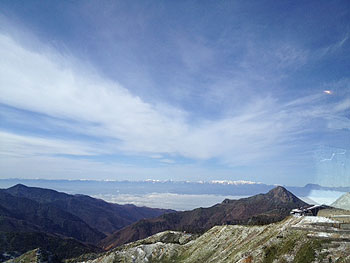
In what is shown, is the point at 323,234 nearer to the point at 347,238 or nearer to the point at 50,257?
the point at 347,238

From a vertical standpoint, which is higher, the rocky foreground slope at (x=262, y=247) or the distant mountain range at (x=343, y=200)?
the distant mountain range at (x=343, y=200)

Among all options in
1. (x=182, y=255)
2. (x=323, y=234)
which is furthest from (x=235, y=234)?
(x=323, y=234)

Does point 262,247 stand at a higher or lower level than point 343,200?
lower

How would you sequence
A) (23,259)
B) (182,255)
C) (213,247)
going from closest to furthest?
(213,247) → (182,255) → (23,259)

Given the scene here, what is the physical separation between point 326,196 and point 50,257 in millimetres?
221424

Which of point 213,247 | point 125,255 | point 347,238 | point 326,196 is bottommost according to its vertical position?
point 125,255

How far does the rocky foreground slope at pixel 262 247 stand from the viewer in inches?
2630

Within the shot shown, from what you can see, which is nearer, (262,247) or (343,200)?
(343,200)

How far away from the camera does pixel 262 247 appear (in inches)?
3263

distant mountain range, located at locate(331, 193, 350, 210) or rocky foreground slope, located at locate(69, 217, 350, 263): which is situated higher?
distant mountain range, located at locate(331, 193, 350, 210)

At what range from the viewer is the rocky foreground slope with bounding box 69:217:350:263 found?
219ft

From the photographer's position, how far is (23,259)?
18488 centimetres

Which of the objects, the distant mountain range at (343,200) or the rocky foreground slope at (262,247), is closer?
the distant mountain range at (343,200)

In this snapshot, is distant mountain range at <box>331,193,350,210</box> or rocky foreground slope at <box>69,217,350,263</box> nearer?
distant mountain range at <box>331,193,350,210</box>
